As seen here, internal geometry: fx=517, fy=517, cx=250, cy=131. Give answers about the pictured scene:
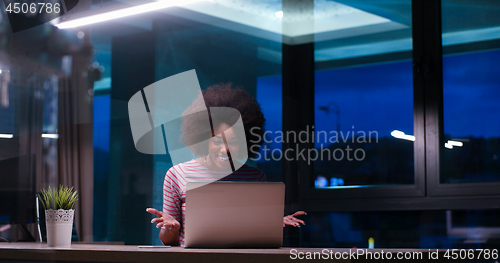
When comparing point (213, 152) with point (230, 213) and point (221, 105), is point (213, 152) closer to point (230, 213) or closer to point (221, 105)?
point (221, 105)

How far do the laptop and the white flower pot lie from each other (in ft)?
1.69

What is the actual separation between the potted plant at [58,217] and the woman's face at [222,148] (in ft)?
2.09

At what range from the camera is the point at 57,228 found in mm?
1892

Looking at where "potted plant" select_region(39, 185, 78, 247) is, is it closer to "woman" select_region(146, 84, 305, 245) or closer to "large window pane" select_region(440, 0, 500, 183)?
"woman" select_region(146, 84, 305, 245)

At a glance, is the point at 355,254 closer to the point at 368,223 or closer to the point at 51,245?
the point at 51,245

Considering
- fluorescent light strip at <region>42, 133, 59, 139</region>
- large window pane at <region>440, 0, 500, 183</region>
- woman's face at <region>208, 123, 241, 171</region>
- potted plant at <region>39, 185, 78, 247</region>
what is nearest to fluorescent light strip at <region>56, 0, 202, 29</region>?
fluorescent light strip at <region>42, 133, 59, 139</region>

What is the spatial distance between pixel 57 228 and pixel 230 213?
682 mm

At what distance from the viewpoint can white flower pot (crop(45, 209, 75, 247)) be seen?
188cm

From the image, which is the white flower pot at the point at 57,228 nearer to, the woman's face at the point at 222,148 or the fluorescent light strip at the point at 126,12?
the woman's face at the point at 222,148

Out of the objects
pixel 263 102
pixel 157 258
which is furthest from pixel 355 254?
pixel 263 102

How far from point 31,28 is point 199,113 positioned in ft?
6.52

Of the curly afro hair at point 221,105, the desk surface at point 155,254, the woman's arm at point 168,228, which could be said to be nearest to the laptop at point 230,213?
the desk surface at point 155,254

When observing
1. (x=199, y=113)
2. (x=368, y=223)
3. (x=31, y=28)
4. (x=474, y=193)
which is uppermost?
(x=31, y=28)

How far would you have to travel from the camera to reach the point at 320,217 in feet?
12.6
